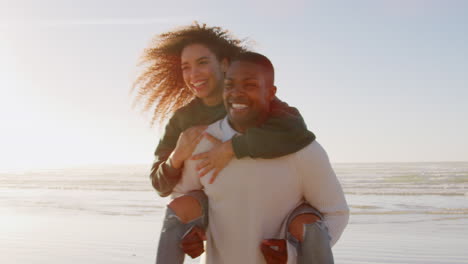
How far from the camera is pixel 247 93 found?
8.59 ft

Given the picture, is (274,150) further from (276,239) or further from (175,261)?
(175,261)

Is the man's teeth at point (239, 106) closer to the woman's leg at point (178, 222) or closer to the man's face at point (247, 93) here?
the man's face at point (247, 93)

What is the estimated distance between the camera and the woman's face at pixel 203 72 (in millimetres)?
3242

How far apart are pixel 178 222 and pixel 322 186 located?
0.68m

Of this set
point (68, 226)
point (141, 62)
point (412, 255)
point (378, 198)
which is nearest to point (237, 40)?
point (141, 62)

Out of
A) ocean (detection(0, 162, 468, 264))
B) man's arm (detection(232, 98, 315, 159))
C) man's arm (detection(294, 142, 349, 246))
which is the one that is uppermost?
man's arm (detection(232, 98, 315, 159))

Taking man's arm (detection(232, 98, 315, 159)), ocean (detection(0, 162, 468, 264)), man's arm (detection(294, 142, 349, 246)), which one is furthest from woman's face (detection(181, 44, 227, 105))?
ocean (detection(0, 162, 468, 264))

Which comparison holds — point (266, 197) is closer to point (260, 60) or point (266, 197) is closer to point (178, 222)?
point (178, 222)

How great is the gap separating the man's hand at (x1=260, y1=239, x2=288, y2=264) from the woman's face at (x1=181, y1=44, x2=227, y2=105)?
96 centimetres

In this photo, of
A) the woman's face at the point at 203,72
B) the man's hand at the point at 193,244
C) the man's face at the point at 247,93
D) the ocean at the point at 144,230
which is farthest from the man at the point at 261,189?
the ocean at the point at 144,230

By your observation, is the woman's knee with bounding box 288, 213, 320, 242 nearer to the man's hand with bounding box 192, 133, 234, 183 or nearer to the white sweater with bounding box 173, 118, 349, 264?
the white sweater with bounding box 173, 118, 349, 264

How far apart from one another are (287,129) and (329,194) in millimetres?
372

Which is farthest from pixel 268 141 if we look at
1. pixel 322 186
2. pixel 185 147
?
pixel 185 147

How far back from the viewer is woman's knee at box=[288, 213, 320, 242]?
101 inches
